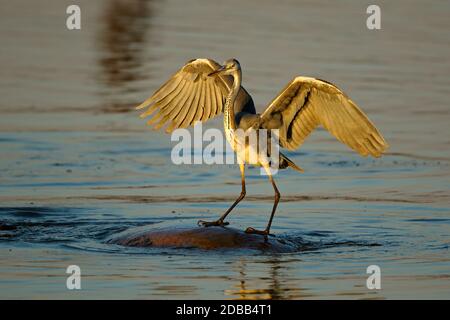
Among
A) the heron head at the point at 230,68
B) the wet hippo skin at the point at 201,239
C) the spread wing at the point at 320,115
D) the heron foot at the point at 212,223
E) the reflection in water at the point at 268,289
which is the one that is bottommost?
the reflection in water at the point at 268,289

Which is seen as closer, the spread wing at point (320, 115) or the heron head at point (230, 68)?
the spread wing at point (320, 115)

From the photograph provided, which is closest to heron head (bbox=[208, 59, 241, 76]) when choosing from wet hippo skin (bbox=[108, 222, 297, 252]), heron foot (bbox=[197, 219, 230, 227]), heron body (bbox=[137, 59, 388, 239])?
heron body (bbox=[137, 59, 388, 239])

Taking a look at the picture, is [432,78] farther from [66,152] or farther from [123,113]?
[66,152]

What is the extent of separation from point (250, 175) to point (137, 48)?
8.46m

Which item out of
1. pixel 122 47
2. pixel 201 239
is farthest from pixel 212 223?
pixel 122 47

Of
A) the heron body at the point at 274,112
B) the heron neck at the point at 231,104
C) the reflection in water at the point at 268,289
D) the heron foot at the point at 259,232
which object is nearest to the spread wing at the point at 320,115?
the heron body at the point at 274,112

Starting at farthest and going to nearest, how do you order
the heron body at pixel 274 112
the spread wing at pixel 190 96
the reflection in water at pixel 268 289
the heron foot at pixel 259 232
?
the spread wing at pixel 190 96, the heron body at pixel 274 112, the heron foot at pixel 259 232, the reflection in water at pixel 268 289

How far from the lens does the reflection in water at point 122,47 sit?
19359mm

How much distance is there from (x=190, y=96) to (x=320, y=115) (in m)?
1.88

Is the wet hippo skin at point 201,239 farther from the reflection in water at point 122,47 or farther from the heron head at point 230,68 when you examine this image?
the reflection in water at point 122,47

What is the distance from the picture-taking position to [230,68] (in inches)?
476

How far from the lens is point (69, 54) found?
22.2 metres

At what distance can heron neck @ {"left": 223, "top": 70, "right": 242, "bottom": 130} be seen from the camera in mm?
11898

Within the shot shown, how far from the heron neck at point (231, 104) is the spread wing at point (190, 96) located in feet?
2.52
